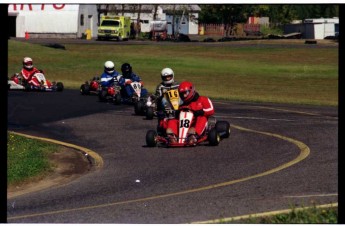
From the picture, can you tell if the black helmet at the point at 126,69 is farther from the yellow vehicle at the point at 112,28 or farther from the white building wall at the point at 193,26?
the white building wall at the point at 193,26

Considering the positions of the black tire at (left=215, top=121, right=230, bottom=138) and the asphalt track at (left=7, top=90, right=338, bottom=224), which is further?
the black tire at (left=215, top=121, right=230, bottom=138)

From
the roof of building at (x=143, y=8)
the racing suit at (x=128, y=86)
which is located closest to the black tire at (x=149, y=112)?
the racing suit at (x=128, y=86)

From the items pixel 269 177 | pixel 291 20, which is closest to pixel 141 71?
pixel 269 177

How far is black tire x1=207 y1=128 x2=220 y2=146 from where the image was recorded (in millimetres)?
19234

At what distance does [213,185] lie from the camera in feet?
47.8

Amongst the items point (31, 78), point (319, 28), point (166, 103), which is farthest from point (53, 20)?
point (166, 103)

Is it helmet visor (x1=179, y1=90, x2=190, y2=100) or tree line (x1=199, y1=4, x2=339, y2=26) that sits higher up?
tree line (x1=199, y1=4, x2=339, y2=26)

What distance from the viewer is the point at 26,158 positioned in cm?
1769

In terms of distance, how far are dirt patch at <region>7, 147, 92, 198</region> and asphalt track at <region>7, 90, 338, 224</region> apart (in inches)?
16.1

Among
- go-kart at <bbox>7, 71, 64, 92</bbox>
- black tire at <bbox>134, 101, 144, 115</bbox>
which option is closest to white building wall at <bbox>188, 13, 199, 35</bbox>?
go-kart at <bbox>7, 71, 64, 92</bbox>

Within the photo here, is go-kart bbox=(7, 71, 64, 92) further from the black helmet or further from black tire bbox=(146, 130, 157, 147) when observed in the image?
black tire bbox=(146, 130, 157, 147)

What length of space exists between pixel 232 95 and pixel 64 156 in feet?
60.0

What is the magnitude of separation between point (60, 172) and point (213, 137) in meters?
3.80

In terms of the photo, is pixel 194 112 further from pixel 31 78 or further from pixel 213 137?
pixel 31 78
